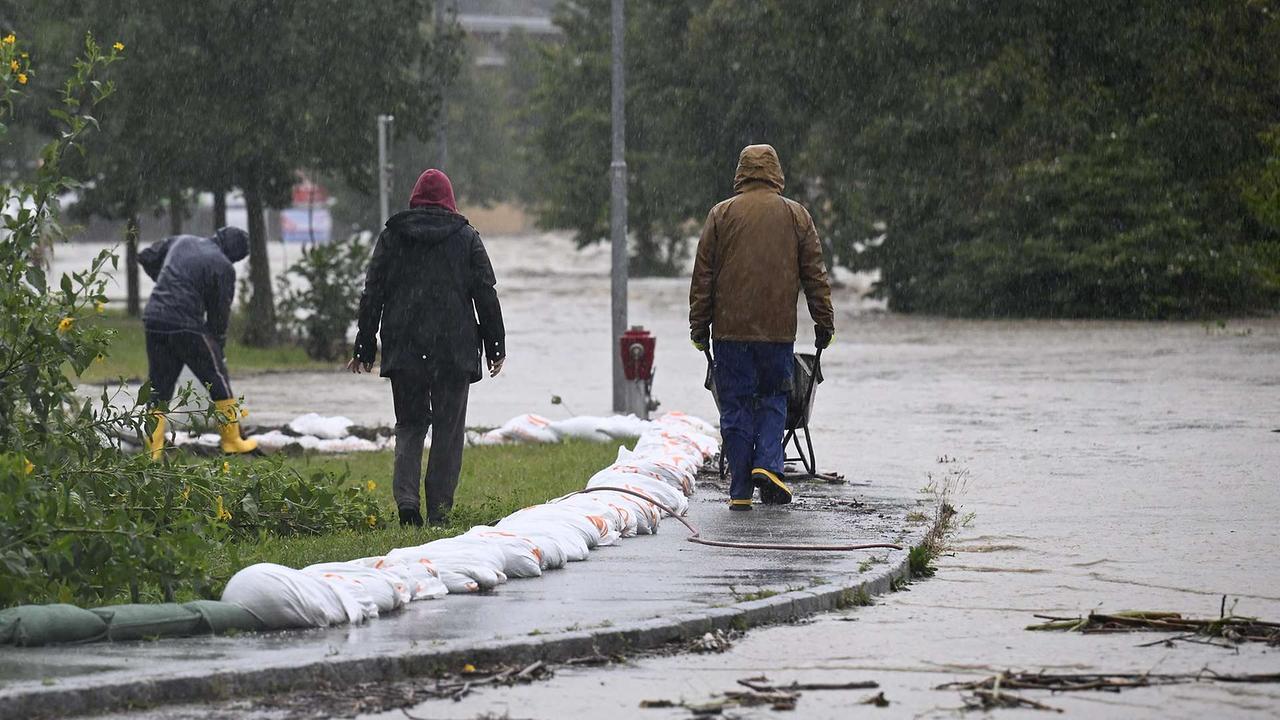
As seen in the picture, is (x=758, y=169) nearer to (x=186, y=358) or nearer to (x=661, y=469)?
(x=661, y=469)

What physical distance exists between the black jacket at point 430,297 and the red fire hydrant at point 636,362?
17.3 feet

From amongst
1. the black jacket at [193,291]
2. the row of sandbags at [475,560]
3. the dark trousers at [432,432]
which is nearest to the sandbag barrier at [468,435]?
the black jacket at [193,291]

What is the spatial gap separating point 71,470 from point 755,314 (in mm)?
3895

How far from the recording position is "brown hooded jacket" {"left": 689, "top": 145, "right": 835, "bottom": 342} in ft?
34.8

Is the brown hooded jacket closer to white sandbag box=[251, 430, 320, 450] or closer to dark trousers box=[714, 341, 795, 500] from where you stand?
dark trousers box=[714, 341, 795, 500]

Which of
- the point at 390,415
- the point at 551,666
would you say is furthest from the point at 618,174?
the point at 551,666

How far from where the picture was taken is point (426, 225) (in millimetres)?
10070

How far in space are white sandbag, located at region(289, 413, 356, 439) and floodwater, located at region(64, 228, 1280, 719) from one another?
1765 millimetres

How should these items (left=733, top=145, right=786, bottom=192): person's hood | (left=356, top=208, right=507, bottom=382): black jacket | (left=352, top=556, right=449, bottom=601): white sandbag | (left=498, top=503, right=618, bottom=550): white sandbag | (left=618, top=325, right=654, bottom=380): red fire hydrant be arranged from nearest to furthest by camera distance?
(left=352, top=556, right=449, bottom=601): white sandbag → (left=498, top=503, right=618, bottom=550): white sandbag → (left=356, top=208, right=507, bottom=382): black jacket → (left=733, top=145, right=786, bottom=192): person's hood → (left=618, top=325, right=654, bottom=380): red fire hydrant

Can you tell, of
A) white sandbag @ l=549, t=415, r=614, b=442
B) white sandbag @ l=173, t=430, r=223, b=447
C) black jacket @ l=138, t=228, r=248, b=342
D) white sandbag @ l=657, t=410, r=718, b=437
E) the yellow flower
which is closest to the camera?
the yellow flower

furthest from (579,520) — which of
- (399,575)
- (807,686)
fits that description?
(807,686)

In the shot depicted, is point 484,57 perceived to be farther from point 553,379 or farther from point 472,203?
point 553,379

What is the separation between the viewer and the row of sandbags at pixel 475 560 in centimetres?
700

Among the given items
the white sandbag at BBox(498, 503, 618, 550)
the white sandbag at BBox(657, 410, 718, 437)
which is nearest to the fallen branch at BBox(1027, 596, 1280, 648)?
the white sandbag at BBox(498, 503, 618, 550)
